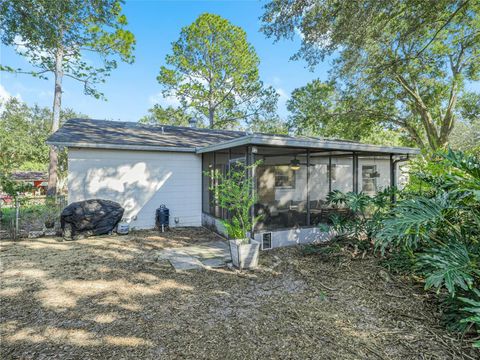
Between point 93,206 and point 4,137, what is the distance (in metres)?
13.3

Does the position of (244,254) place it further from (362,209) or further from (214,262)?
(362,209)

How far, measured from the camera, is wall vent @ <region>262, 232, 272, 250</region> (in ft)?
19.5

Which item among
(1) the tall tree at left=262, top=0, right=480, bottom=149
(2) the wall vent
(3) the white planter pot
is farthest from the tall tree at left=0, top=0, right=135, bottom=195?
(2) the wall vent

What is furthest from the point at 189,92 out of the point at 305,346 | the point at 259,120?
the point at 305,346

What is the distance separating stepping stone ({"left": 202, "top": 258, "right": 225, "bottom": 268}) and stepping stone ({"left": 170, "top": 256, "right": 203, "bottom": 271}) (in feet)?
0.39

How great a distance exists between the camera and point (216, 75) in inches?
821

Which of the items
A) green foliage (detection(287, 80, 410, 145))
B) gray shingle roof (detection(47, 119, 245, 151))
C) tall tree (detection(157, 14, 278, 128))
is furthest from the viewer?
tall tree (detection(157, 14, 278, 128))

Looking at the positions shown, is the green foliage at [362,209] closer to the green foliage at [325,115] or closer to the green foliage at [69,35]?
the green foliage at [69,35]

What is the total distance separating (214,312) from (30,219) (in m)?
9.02

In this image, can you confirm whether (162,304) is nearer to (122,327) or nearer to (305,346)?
(122,327)

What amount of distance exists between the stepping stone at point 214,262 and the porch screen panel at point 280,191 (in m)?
1.20

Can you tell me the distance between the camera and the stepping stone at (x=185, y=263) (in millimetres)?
4816

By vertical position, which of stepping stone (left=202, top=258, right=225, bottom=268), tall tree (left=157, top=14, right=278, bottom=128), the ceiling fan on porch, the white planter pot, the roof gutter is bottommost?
stepping stone (left=202, top=258, right=225, bottom=268)

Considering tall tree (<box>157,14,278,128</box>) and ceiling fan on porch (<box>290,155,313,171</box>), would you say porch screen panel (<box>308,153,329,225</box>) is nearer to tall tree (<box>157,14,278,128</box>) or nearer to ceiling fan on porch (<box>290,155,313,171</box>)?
ceiling fan on porch (<box>290,155,313,171</box>)
